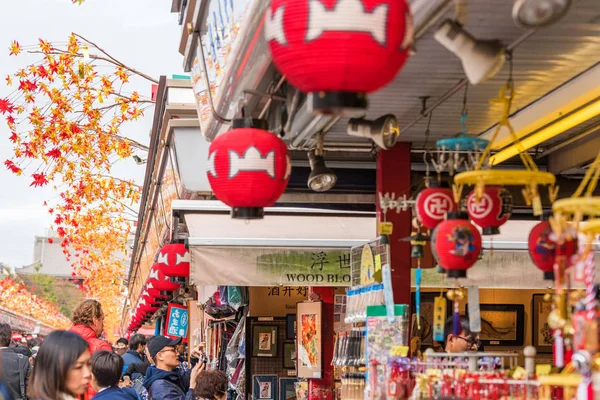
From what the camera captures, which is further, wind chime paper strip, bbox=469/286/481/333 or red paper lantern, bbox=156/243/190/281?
red paper lantern, bbox=156/243/190/281

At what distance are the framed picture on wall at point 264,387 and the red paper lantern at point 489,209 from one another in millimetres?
7141

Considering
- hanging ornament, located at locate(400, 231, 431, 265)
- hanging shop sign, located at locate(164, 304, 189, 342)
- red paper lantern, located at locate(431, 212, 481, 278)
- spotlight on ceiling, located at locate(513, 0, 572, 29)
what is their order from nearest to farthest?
spotlight on ceiling, located at locate(513, 0, 572, 29) < red paper lantern, located at locate(431, 212, 481, 278) < hanging ornament, located at locate(400, 231, 431, 265) < hanging shop sign, located at locate(164, 304, 189, 342)

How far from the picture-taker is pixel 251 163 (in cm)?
480

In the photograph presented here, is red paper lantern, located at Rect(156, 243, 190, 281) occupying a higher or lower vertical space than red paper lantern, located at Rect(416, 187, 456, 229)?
higher

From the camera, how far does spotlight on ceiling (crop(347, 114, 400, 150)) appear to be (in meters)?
6.18

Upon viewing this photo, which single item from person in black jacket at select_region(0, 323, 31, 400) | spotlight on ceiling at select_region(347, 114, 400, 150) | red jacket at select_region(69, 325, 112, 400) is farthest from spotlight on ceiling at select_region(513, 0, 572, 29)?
person in black jacket at select_region(0, 323, 31, 400)

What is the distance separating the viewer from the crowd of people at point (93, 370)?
4645 mm

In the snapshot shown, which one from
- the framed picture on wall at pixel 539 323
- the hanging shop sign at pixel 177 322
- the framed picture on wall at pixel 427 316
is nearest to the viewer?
the framed picture on wall at pixel 427 316

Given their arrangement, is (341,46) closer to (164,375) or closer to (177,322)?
(164,375)

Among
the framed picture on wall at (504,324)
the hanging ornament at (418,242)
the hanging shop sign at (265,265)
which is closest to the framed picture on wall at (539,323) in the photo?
the framed picture on wall at (504,324)

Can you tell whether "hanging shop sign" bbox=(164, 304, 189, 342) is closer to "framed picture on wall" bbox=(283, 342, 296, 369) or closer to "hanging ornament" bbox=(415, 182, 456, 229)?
"framed picture on wall" bbox=(283, 342, 296, 369)

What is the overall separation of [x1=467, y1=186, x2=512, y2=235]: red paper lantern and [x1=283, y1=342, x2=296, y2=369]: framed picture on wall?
7137mm

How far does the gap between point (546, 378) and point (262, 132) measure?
1895mm

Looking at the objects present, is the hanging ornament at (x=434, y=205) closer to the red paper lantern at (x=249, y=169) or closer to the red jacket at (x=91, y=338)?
the red paper lantern at (x=249, y=169)
